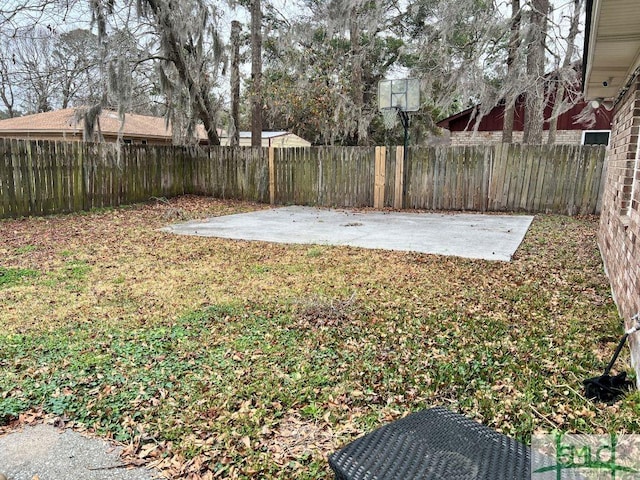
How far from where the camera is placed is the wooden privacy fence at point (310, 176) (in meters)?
8.50

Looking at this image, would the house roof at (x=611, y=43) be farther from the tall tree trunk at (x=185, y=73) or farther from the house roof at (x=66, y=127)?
the house roof at (x=66, y=127)

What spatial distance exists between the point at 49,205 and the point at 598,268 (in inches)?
352

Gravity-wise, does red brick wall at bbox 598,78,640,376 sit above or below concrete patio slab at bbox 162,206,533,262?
above

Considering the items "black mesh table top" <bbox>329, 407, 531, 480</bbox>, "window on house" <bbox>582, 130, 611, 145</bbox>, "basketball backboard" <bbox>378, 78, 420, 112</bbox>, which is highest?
"basketball backboard" <bbox>378, 78, 420, 112</bbox>

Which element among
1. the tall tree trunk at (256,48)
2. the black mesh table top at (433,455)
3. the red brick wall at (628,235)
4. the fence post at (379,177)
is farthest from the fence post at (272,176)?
the black mesh table top at (433,455)

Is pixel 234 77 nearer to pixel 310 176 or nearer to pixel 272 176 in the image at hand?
pixel 272 176

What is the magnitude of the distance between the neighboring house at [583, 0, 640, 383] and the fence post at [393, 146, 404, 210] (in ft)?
17.6

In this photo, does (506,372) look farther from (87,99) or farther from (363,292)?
(87,99)

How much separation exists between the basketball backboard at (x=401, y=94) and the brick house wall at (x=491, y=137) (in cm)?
470

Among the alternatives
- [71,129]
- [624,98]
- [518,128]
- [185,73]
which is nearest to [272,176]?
[185,73]

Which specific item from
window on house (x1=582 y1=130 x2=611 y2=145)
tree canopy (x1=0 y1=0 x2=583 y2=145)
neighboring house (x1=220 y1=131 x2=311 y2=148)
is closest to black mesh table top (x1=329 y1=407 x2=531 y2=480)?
tree canopy (x1=0 y1=0 x2=583 y2=145)

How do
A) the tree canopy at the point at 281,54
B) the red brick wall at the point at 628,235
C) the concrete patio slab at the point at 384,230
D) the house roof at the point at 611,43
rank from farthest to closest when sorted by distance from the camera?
1. the tree canopy at the point at 281,54
2. the concrete patio slab at the point at 384,230
3. the red brick wall at the point at 628,235
4. the house roof at the point at 611,43

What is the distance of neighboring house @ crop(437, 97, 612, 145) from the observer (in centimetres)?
1501

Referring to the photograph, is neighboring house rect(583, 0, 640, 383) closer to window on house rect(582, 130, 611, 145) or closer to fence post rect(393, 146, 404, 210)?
fence post rect(393, 146, 404, 210)
